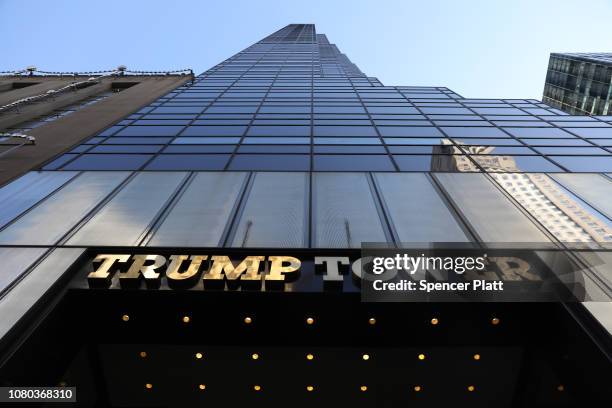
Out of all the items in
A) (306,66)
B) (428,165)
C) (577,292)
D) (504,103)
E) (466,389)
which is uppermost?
(306,66)

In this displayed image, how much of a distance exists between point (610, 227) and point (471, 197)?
3944mm

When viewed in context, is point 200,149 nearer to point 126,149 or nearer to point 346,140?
point 126,149

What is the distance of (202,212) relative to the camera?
40.4 feet

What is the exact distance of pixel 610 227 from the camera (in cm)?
1141

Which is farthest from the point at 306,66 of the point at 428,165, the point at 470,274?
the point at 470,274

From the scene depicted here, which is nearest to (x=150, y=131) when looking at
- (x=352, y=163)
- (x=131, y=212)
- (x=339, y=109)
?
(x=131, y=212)

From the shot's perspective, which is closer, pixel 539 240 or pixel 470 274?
pixel 470 274

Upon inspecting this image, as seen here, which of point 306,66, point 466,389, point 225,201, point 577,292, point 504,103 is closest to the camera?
point 577,292

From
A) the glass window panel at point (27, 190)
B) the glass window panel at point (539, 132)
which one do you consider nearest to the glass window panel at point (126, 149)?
the glass window panel at point (27, 190)

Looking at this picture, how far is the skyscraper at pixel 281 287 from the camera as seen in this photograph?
882cm

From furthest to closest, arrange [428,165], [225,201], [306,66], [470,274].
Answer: [306,66], [428,165], [225,201], [470,274]

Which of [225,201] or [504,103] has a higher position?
[504,103]

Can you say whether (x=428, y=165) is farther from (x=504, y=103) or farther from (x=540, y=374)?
(x=504, y=103)

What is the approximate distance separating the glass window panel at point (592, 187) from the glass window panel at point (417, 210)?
5.06 metres
